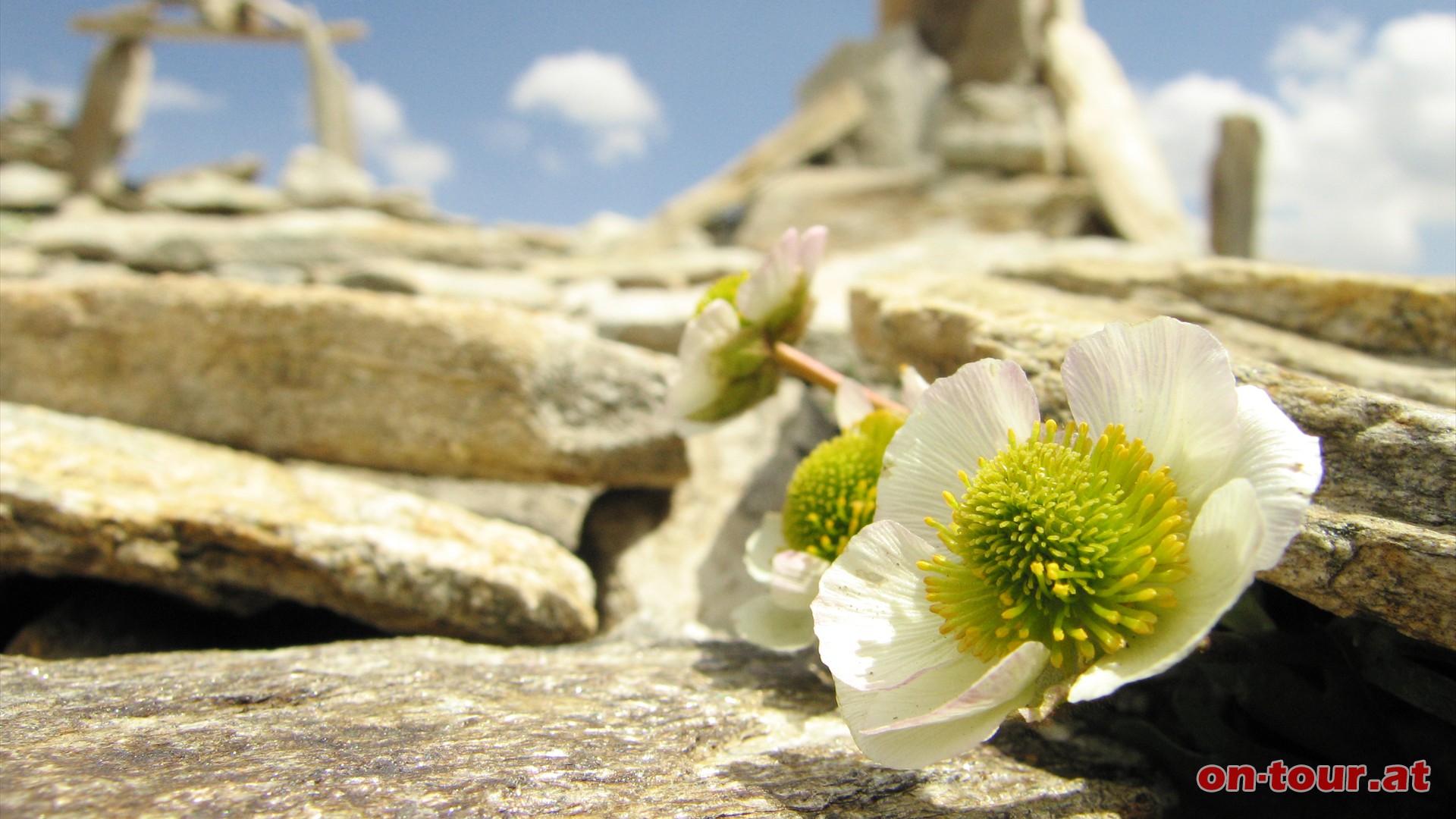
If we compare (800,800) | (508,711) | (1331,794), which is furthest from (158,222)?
(1331,794)

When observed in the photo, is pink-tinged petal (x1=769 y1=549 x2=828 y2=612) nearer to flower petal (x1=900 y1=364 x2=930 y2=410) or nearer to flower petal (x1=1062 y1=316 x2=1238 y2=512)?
flower petal (x1=900 y1=364 x2=930 y2=410)

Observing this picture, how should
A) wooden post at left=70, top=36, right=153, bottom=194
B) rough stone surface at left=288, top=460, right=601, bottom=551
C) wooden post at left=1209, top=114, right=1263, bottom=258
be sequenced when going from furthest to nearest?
wooden post at left=70, top=36, right=153, bottom=194 → wooden post at left=1209, top=114, right=1263, bottom=258 → rough stone surface at left=288, top=460, right=601, bottom=551

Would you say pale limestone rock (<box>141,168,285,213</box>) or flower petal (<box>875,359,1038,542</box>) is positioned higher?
pale limestone rock (<box>141,168,285,213</box>)

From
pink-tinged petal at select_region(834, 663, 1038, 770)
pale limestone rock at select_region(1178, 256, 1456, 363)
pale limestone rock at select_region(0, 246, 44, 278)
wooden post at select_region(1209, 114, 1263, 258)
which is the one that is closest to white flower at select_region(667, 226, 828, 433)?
pink-tinged petal at select_region(834, 663, 1038, 770)

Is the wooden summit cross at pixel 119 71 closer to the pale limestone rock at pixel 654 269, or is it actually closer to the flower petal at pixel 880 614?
the pale limestone rock at pixel 654 269

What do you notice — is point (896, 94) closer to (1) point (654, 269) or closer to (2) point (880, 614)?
(1) point (654, 269)

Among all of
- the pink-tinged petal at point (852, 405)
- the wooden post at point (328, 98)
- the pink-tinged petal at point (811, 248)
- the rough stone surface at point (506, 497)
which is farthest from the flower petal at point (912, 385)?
the wooden post at point (328, 98)

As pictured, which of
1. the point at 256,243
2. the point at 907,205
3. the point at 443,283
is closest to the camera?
the point at 443,283

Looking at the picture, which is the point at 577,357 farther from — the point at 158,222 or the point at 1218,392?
the point at 158,222

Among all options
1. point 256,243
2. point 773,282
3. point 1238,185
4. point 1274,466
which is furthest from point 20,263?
point 1238,185
